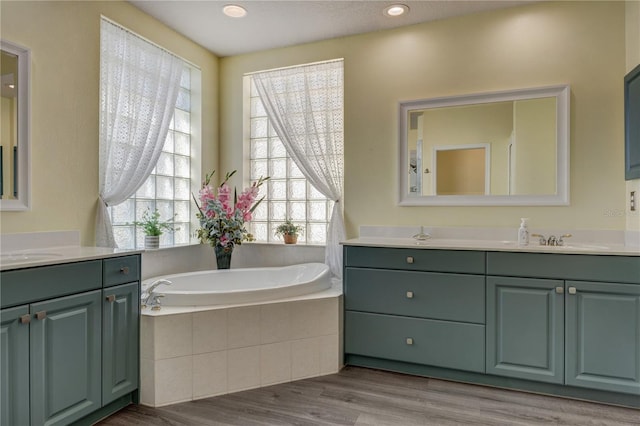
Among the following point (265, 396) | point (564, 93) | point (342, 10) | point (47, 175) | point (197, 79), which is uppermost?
point (342, 10)

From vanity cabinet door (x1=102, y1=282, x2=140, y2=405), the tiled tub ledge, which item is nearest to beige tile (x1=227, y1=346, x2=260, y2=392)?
the tiled tub ledge

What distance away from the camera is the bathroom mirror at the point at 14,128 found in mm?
2025

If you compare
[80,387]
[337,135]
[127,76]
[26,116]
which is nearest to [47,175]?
[26,116]

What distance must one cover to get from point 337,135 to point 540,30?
5.55 feet

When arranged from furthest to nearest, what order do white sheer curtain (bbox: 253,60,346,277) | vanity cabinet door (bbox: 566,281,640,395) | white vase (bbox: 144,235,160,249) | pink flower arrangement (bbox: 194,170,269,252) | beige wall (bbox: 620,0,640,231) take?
white sheer curtain (bbox: 253,60,346,277) < pink flower arrangement (bbox: 194,170,269,252) < white vase (bbox: 144,235,160,249) < beige wall (bbox: 620,0,640,231) < vanity cabinet door (bbox: 566,281,640,395)

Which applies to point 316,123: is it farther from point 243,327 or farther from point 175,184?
point 243,327

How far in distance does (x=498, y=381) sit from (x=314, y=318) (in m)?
1.24

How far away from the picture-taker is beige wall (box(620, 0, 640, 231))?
7.90 ft

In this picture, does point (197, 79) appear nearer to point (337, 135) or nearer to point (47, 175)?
point (337, 135)

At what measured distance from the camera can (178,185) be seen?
344 centimetres

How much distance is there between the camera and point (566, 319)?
226 cm

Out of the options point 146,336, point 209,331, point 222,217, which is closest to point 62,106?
point 222,217

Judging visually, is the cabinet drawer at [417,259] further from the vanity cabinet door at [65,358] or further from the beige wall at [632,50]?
the vanity cabinet door at [65,358]

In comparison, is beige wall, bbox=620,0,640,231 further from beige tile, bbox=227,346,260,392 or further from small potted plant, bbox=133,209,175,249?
small potted plant, bbox=133,209,175,249
